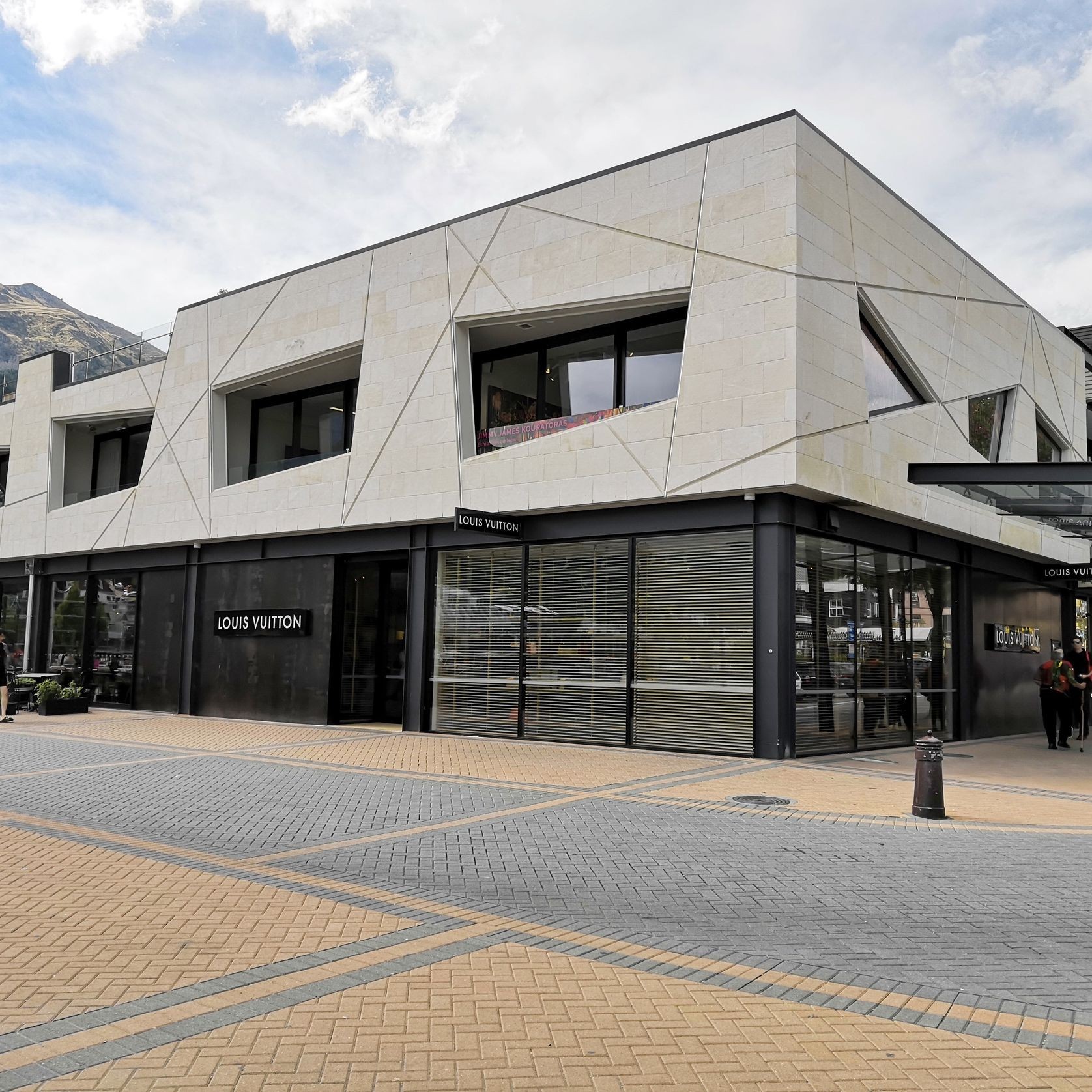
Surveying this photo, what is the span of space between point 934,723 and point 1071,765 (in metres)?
3.39

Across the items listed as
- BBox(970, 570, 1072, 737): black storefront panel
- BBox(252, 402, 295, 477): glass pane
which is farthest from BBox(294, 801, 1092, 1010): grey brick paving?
BBox(252, 402, 295, 477): glass pane

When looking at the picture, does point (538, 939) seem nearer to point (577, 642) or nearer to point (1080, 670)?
point (577, 642)

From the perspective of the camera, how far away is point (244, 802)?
406 inches

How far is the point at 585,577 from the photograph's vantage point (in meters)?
16.5

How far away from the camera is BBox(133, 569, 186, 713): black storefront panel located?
901 inches

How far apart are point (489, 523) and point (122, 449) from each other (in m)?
14.5

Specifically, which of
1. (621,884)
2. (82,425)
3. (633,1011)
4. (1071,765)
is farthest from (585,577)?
(82,425)

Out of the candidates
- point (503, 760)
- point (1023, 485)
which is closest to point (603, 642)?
point (503, 760)

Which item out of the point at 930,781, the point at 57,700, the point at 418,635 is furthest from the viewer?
the point at 57,700

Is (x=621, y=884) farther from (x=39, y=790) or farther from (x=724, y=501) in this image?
(x=724, y=501)

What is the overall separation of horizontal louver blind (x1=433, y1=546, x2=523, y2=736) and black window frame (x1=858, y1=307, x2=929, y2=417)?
6.29 metres

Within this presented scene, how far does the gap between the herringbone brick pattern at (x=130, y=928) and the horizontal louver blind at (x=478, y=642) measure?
9.89 m

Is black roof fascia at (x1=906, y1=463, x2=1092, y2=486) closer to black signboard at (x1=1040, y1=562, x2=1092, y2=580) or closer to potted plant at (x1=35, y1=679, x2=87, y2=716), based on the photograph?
black signboard at (x1=1040, y1=562, x2=1092, y2=580)

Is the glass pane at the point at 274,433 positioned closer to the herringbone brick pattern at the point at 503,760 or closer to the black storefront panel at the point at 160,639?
the black storefront panel at the point at 160,639
